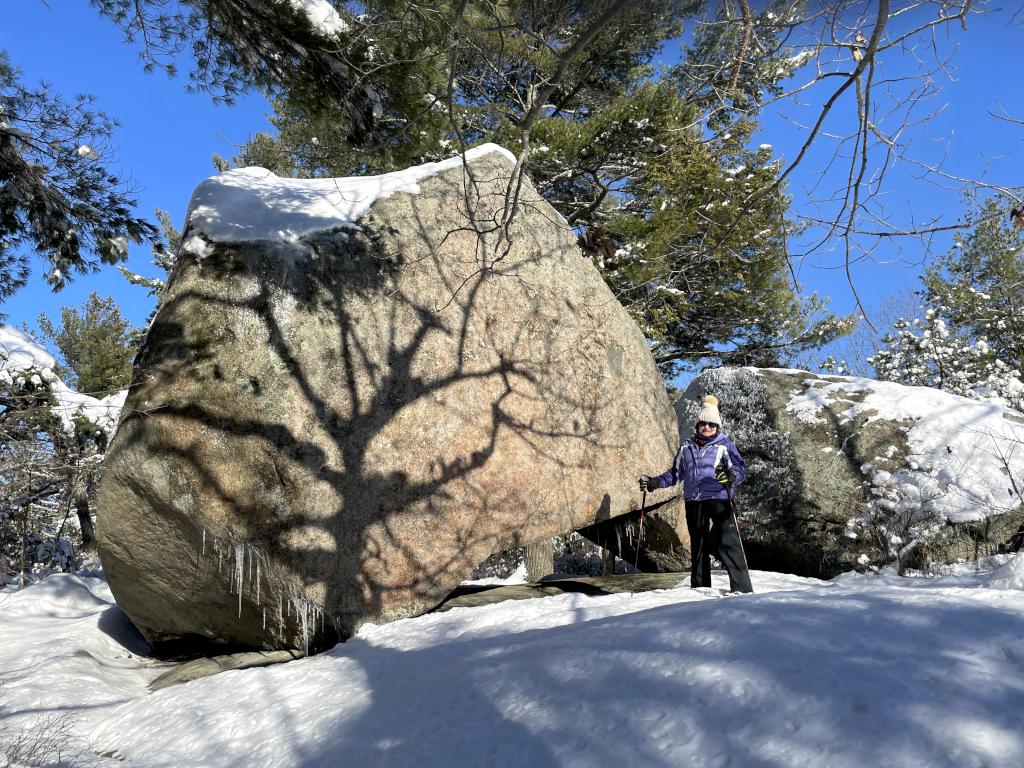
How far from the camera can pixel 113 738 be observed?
378cm

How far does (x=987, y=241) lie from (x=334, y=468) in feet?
62.0

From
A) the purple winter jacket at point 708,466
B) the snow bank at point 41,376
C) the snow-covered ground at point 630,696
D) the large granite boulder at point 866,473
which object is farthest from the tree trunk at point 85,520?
the large granite boulder at point 866,473

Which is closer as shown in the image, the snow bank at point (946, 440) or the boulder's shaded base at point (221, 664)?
the boulder's shaded base at point (221, 664)

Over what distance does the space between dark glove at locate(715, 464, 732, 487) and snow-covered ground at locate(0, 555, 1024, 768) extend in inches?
53.9

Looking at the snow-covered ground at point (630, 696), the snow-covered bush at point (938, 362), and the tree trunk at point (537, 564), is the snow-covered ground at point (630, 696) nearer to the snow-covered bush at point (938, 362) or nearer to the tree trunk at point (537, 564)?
the tree trunk at point (537, 564)

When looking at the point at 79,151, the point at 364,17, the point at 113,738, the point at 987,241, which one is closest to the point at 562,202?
the point at 364,17

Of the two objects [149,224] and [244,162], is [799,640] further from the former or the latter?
[244,162]

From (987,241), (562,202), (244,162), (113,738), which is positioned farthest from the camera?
(987,241)

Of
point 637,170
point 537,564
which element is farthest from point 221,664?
point 637,170

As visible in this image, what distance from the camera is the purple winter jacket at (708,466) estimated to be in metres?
5.56

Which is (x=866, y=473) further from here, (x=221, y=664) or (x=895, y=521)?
(x=221, y=664)

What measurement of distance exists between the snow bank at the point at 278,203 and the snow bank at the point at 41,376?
363cm

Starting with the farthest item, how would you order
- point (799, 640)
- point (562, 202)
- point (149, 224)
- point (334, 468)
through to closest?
point (562, 202)
point (149, 224)
point (334, 468)
point (799, 640)

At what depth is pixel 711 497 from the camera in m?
5.57
